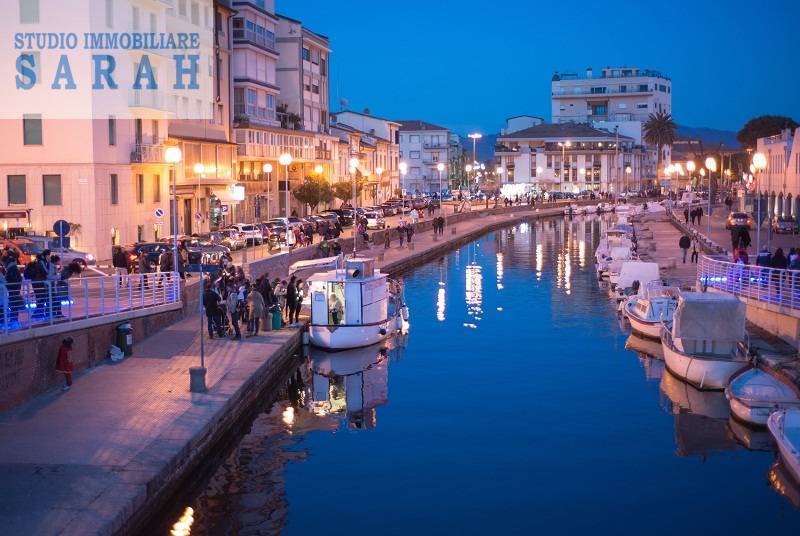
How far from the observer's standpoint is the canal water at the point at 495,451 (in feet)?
63.1

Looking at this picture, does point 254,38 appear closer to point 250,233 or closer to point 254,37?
point 254,37

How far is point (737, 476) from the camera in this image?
21.7 m

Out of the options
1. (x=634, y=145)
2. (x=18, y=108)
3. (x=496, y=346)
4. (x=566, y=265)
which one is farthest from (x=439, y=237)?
(x=634, y=145)

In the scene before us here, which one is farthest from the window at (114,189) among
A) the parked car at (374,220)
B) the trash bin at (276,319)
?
the parked car at (374,220)

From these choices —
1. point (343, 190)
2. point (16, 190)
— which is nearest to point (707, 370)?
point (16, 190)

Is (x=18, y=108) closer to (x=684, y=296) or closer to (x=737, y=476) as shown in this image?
(x=684, y=296)

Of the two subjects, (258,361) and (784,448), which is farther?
(258,361)

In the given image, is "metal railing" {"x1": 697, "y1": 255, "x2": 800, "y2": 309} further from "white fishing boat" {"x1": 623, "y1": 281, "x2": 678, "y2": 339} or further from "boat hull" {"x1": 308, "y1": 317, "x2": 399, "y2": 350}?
"boat hull" {"x1": 308, "y1": 317, "x2": 399, "y2": 350}

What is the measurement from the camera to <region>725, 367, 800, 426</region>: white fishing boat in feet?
79.1

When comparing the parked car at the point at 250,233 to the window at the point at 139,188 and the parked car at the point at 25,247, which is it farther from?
the parked car at the point at 25,247

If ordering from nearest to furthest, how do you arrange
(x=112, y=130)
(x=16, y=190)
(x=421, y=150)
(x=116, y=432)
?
(x=116, y=432) < (x=16, y=190) < (x=112, y=130) < (x=421, y=150)

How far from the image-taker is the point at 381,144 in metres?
133

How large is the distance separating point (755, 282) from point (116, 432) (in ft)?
72.2

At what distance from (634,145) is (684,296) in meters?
157
